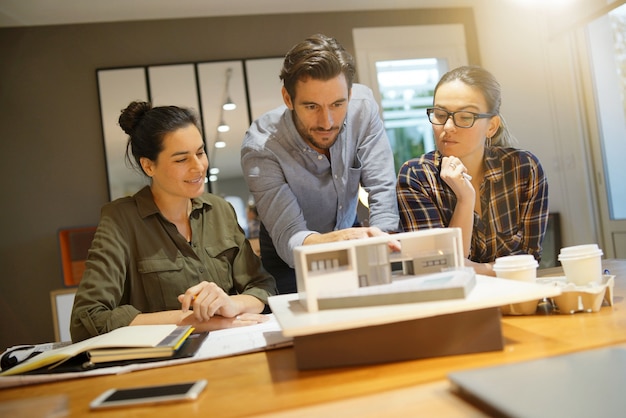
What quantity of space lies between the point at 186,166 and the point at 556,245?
3.18 m

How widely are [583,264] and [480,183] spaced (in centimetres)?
74

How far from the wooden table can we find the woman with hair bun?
48cm

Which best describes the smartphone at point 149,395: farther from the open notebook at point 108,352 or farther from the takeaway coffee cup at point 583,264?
the takeaway coffee cup at point 583,264

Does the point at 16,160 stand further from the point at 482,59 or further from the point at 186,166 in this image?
the point at 482,59

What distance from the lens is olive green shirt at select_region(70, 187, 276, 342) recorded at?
155 cm

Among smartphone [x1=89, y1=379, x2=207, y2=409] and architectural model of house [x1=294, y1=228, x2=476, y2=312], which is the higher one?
architectural model of house [x1=294, y1=228, x2=476, y2=312]

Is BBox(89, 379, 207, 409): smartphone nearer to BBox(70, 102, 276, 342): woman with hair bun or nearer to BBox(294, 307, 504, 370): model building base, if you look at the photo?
BBox(294, 307, 504, 370): model building base

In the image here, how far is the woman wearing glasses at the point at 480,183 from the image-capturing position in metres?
1.67

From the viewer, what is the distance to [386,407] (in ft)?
2.16

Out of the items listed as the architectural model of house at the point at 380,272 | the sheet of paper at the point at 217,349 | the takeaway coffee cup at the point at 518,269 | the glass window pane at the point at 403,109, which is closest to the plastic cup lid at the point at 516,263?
the takeaway coffee cup at the point at 518,269

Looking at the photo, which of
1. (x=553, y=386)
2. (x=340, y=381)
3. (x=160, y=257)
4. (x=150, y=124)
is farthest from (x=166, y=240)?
(x=553, y=386)

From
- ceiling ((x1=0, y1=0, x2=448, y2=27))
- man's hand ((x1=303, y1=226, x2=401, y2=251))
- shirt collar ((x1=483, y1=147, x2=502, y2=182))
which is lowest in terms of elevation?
man's hand ((x1=303, y1=226, x2=401, y2=251))

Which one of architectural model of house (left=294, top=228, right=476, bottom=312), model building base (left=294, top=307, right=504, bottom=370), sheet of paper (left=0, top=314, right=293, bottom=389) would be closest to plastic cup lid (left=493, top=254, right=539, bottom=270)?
architectural model of house (left=294, top=228, right=476, bottom=312)

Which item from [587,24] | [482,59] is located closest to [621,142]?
[587,24]
